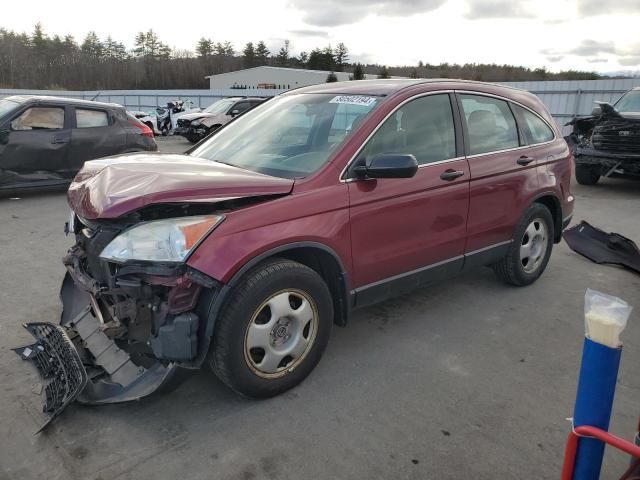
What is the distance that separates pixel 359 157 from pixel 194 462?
78.4 inches

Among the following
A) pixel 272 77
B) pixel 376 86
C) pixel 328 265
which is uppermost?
pixel 272 77

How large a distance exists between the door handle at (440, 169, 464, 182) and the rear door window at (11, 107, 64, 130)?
7.18 metres

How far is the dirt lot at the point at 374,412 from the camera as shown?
2533mm

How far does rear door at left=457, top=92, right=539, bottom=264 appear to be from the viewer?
161 inches

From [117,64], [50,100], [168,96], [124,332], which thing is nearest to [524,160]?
Result: [124,332]

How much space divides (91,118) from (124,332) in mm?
7291

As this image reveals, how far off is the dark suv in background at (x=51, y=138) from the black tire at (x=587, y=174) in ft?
29.4

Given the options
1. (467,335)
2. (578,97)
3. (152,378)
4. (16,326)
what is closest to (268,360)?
(152,378)

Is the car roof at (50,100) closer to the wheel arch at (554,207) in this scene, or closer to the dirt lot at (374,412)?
the dirt lot at (374,412)

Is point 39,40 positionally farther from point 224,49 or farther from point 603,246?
point 603,246

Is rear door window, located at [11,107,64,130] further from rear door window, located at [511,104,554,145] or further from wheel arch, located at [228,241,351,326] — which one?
rear door window, located at [511,104,554,145]

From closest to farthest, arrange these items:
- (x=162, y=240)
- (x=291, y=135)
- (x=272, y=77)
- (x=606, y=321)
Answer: (x=606, y=321)
(x=162, y=240)
(x=291, y=135)
(x=272, y=77)

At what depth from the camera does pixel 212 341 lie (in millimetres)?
2760

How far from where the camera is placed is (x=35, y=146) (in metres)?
8.20
